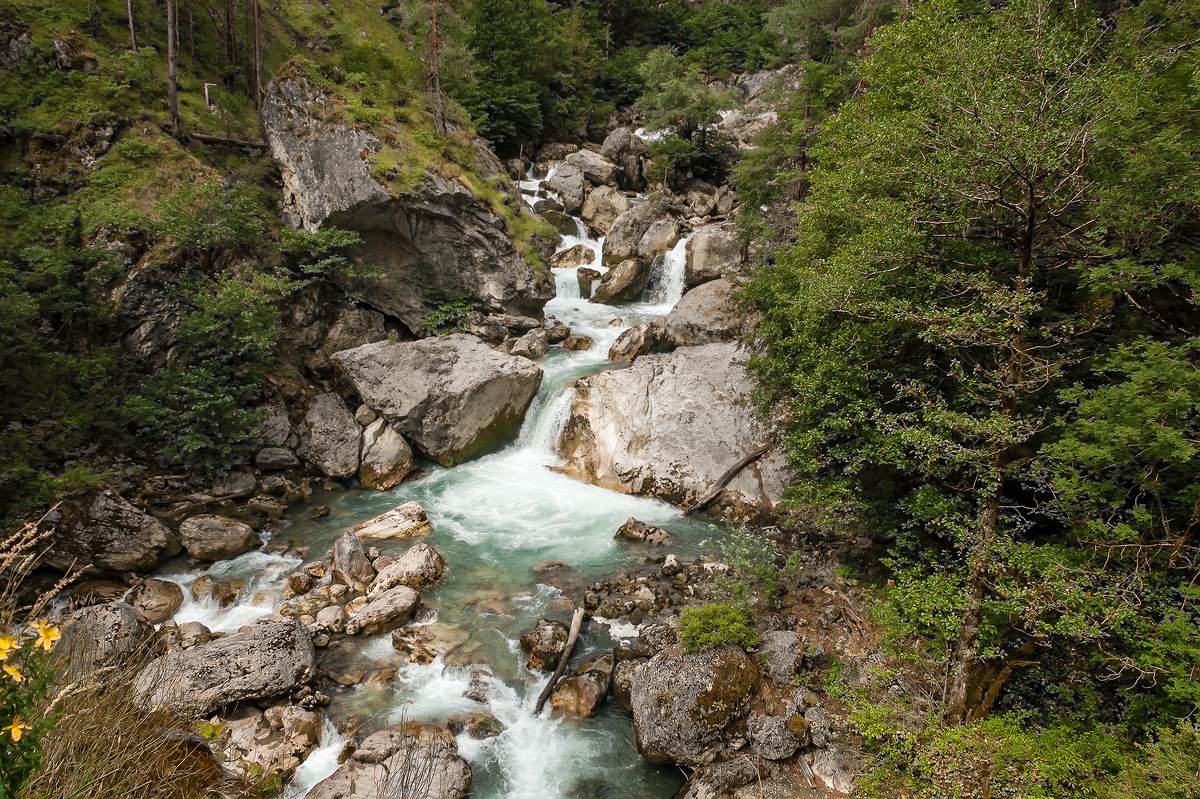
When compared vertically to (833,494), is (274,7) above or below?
above

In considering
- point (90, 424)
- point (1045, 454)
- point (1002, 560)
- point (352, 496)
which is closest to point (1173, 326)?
point (1045, 454)

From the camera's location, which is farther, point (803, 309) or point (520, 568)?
point (520, 568)

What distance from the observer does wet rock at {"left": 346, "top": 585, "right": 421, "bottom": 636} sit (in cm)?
1054

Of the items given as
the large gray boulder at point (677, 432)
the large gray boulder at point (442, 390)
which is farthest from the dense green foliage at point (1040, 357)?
the large gray boulder at point (442, 390)

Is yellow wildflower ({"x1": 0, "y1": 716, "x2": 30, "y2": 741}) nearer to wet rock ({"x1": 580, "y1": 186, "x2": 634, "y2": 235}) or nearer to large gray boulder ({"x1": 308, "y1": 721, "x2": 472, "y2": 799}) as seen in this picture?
large gray boulder ({"x1": 308, "y1": 721, "x2": 472, "y2": 799})

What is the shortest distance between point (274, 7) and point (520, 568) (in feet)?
109

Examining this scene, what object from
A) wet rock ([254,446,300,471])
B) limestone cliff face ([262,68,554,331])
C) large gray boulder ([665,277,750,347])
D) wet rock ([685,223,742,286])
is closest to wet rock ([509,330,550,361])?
limestone cliff face ([262,68,554,331])

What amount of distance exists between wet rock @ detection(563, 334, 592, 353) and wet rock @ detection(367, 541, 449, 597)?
11.5 meters

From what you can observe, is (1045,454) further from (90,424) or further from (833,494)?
(90,424)

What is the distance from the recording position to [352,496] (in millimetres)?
15852

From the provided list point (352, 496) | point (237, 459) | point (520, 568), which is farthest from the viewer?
point (352, 496)

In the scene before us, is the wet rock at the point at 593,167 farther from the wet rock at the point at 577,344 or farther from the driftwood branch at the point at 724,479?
the driftwood branch at the point at 724,479

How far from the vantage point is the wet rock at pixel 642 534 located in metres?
13.7

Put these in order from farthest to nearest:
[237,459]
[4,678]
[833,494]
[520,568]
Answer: [237,459], [520,568], [833,494], [4,678]
